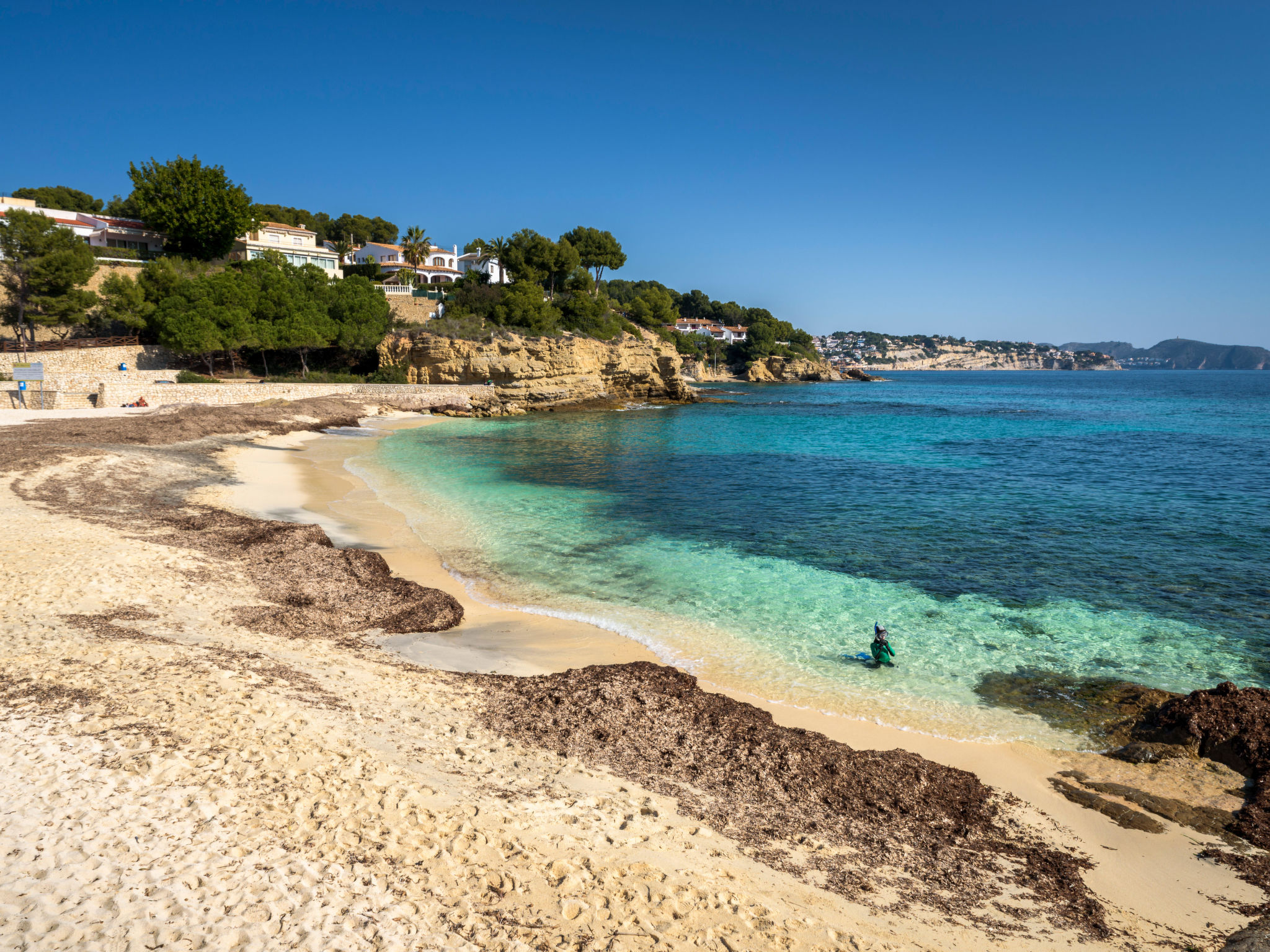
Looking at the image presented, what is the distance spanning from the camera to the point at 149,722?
6980 millimetres

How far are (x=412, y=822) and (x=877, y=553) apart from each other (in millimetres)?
15436

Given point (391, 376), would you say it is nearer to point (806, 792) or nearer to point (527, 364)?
point (527, 364)

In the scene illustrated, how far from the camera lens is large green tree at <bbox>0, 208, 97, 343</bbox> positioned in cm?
4722

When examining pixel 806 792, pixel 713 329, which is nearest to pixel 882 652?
pixel 806 792

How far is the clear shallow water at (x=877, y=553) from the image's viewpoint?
469 inches

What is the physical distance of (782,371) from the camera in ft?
432

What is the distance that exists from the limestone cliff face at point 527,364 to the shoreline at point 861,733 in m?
38.4

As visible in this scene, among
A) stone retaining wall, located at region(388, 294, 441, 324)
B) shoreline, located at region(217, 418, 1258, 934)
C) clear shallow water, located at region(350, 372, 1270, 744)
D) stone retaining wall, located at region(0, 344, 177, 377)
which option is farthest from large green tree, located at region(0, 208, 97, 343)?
shoreline, located at region(217, 418, 1258, 934)

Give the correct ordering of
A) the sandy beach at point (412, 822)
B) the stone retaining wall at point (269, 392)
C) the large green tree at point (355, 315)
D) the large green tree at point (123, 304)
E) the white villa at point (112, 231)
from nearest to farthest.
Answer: the sandy beach at point (412, 822)
the stone retaining wall at point (269, 392)
the large green tree at point (123, 304)
the large green tree at point (355, 315)
the white villa at point (112, 231)

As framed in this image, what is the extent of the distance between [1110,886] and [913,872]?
1988 mm

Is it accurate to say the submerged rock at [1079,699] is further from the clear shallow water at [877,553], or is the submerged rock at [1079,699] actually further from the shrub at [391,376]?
the shrub at [391,376]

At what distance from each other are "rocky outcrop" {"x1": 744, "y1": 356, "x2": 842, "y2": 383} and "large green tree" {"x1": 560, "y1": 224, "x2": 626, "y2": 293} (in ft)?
154

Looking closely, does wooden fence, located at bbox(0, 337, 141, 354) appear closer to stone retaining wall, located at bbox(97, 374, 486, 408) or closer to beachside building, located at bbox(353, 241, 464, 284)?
stone retaining wall, located at bbox(97, 374, 486, 408)

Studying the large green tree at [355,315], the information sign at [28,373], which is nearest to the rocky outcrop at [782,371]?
the large green tree at [355,315]
